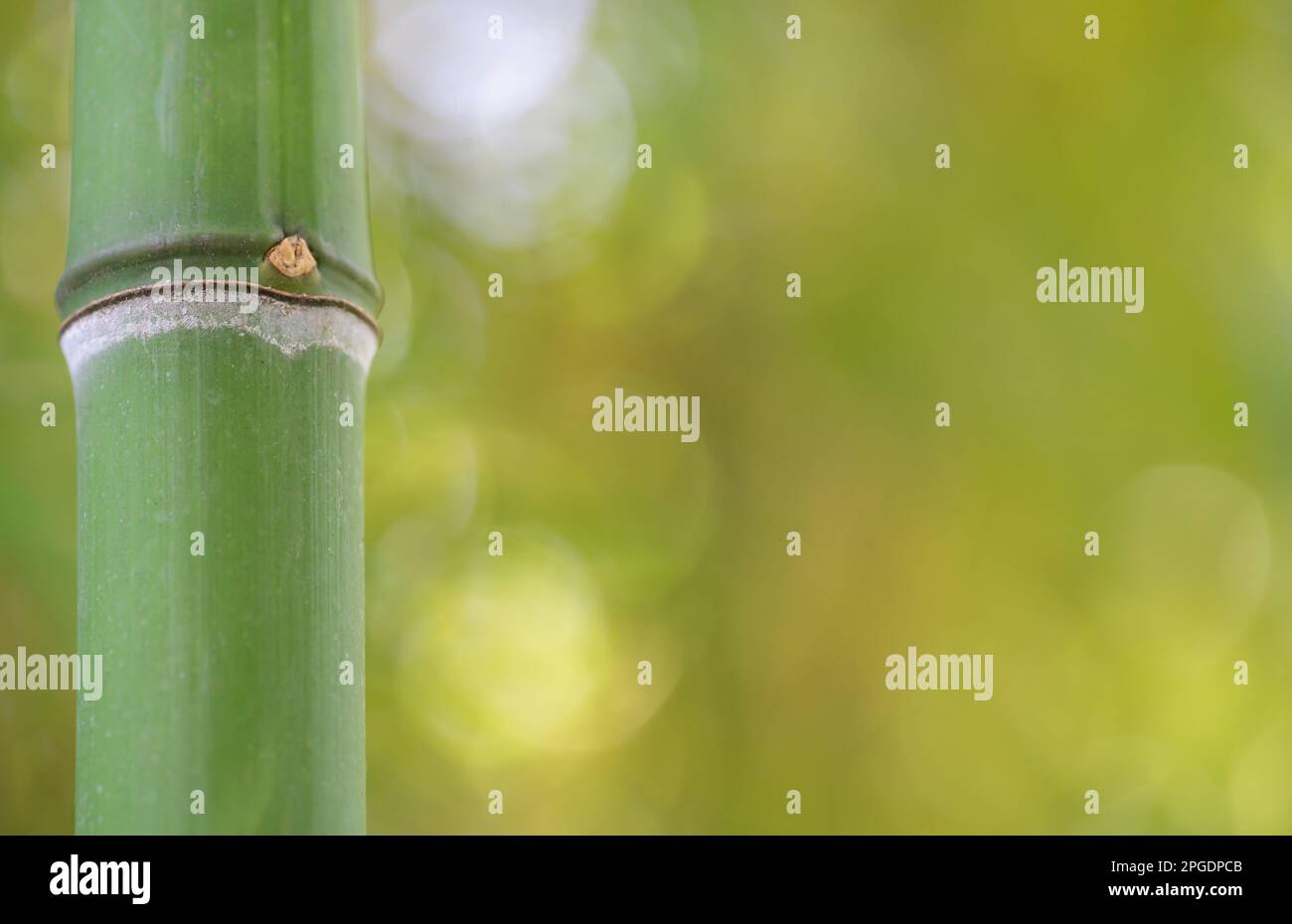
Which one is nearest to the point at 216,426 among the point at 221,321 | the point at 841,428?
the point at 221,321

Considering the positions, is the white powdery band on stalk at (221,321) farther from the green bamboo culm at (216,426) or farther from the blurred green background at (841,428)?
the blurred green background at (841,428)

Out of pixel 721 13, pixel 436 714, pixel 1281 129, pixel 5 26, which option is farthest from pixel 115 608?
pixel 1281 129

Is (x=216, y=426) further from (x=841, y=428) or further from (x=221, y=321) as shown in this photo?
(x=841, y=428)

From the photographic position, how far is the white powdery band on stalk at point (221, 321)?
0.59m

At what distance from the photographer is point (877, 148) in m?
2.27

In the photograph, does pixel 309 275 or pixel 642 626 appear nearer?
pixel 309 275

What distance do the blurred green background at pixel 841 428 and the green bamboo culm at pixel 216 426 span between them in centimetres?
153

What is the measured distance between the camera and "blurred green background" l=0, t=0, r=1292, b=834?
6.91 feet

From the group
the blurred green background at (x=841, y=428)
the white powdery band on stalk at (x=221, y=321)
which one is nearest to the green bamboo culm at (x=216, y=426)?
the white powdery band on stalk at (x=221, y=321)

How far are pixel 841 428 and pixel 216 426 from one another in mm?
1731

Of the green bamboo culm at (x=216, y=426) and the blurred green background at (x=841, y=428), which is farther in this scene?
the blurred green background at (x=841, y=428)

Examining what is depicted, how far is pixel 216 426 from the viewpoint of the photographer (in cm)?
58

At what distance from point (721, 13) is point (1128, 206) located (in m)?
0.75

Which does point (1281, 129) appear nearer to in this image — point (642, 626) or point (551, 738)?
point (642, 626)
